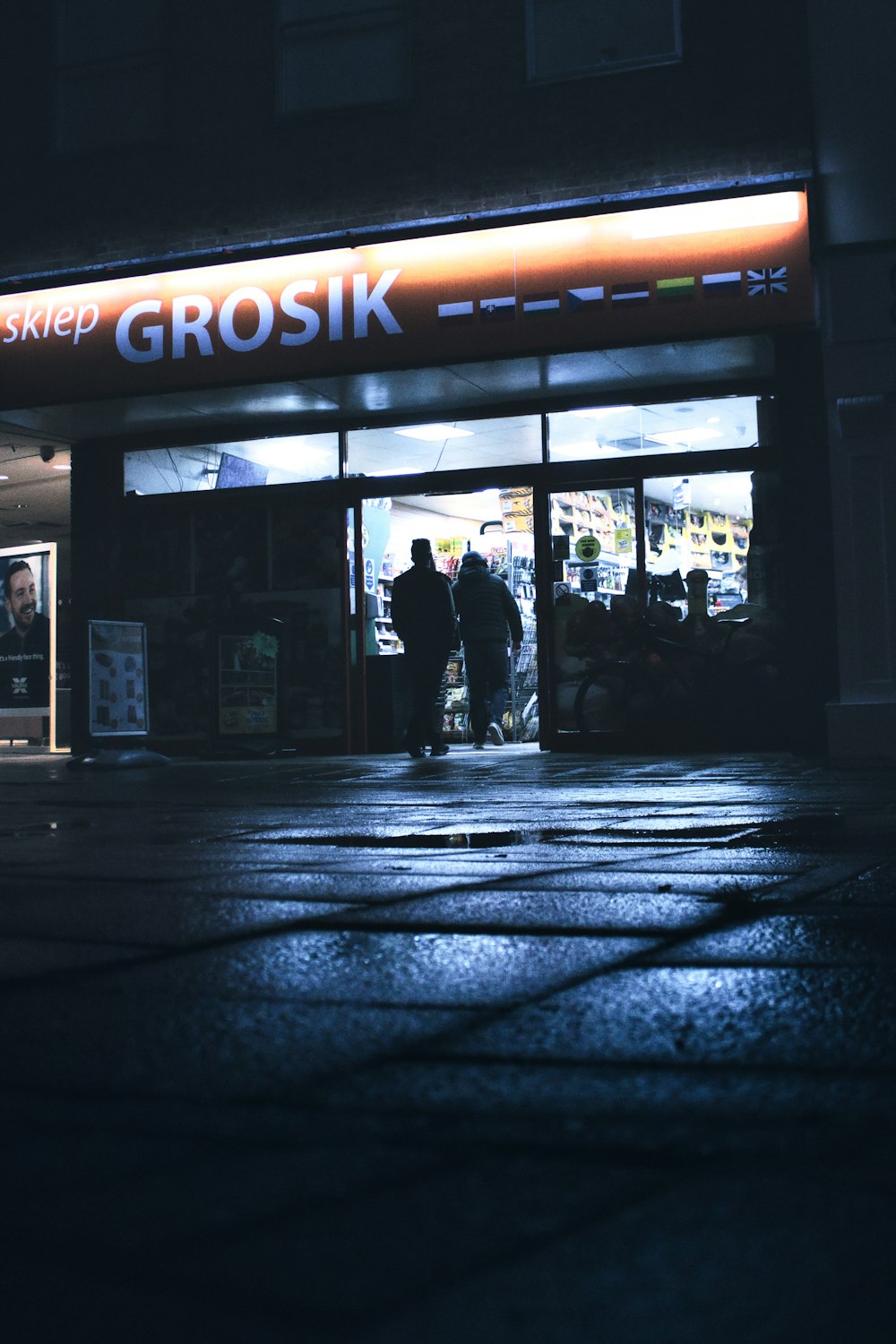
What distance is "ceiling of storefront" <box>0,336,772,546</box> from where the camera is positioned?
1089cm

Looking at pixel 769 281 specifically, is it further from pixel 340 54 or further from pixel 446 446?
pixel 340 54

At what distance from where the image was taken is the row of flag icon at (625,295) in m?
9.99

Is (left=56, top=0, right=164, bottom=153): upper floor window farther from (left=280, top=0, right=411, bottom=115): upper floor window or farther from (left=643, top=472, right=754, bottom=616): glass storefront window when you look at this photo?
(left=643, top=472, right=754, bottom=616): glass storefront window

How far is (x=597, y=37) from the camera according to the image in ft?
36.4

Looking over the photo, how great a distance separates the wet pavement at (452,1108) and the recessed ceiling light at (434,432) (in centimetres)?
982

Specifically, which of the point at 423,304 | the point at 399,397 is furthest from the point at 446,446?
the point at 423,304

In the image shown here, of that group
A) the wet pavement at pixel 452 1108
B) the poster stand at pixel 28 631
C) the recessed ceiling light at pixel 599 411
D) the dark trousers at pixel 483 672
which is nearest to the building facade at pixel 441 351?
the recessed ceiling light at pixel 599 411

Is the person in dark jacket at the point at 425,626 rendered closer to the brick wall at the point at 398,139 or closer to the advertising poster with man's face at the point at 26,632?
the brick wall at the point at 398,139

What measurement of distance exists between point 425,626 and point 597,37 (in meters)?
5.09

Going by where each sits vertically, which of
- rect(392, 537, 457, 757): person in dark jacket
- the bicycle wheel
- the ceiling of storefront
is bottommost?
the bicycle wheel

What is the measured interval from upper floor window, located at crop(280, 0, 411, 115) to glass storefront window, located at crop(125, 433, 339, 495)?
2.98 metres

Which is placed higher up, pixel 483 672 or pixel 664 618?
pixel 664 618

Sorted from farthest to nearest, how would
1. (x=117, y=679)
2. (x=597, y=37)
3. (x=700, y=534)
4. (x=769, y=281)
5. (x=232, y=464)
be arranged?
(x=232, y=464) < (x=700, y=534) < (x=117, y=679) < (x=597, y=37) < (x=769, y=281)

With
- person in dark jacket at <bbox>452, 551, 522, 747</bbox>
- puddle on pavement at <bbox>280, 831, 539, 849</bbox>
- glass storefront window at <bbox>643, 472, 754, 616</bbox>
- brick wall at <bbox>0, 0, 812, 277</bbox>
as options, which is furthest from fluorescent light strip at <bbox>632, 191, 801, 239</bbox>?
puddle on pavement at <bbox>280, 831, 539, 849</bbox>
